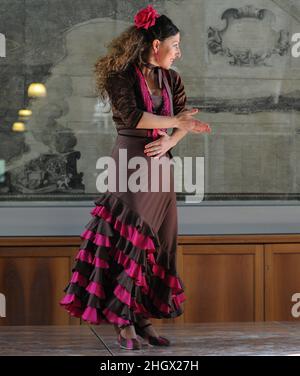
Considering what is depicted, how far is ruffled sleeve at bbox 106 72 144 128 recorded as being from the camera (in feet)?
10.9

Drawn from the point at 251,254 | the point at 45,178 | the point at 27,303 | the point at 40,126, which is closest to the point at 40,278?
the point at 27,303

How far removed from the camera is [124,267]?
3.37 metres

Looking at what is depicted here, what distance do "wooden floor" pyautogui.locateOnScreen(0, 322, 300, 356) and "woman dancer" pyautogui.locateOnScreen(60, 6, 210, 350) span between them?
0.46 ft

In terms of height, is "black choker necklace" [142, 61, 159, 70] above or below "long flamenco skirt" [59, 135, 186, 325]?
above

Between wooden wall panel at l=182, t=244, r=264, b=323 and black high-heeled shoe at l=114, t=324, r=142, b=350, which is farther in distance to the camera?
wooden wall panel at l=182, t=244, r=264, b=323

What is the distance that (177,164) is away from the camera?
4.99 m

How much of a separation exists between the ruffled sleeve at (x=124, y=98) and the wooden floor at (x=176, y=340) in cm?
94

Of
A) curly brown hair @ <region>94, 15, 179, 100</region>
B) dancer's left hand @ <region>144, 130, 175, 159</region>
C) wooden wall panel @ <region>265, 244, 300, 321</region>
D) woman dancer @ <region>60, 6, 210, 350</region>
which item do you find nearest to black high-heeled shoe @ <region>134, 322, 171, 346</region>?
woman dancer @ <region>60, 6, 210, 350</region>

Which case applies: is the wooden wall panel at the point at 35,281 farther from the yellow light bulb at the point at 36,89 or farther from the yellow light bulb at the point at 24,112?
the yellow light bulb at the point at 36,89

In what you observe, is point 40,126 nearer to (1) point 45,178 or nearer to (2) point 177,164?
(1) point 45,178

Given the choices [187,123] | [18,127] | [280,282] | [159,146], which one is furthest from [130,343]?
[18,127]

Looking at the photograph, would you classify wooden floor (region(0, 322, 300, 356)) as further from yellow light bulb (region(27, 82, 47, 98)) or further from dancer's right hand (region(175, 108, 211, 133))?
yellow light bulb (region(27, 82, 47, 98))

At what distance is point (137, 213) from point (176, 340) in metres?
0.70

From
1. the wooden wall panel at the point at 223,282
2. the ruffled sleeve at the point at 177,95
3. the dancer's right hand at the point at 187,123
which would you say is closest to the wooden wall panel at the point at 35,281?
the wooden wall panel at the point at 223,282
